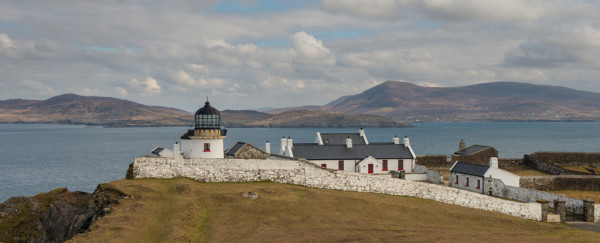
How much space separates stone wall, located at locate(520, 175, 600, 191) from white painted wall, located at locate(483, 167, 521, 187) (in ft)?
12.0

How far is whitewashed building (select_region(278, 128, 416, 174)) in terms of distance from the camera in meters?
57.1

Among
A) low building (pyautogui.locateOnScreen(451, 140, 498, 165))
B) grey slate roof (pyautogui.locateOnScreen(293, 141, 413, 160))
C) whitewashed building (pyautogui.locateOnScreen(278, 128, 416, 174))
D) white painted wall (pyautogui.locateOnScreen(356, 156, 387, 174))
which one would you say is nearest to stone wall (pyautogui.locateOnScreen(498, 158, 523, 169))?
low building (pyautogui.locateOnScreen(451, 140, 498, 165))

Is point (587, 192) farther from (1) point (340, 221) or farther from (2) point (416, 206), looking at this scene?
(1) point (340, 221)

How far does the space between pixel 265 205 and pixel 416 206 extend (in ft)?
39.1

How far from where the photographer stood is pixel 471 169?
49531 millimetres

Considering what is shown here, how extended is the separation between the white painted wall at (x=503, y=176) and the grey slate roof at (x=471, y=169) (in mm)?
441

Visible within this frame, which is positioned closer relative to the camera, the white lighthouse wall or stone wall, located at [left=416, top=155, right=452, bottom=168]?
the white lighthouse wall

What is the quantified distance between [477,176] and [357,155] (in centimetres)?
1535

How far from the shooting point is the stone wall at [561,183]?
166 ft

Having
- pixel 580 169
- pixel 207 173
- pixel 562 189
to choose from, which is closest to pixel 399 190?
pixel 207 173

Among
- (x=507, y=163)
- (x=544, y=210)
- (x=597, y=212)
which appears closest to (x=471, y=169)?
(x=544, y=210)

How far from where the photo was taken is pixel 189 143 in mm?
A: 44781

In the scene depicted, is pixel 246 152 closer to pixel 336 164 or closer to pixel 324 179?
pixel 336 164

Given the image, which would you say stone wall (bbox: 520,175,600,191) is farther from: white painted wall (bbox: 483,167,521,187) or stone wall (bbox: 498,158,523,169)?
stone wall (bbox: 498,158,523,169)
